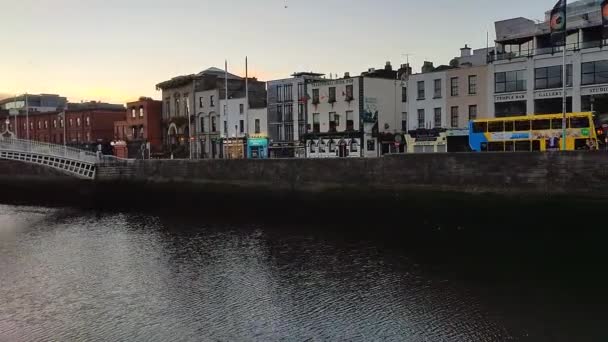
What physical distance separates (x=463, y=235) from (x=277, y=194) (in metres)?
23.3

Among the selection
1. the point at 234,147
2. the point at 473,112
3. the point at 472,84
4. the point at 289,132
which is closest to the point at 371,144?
the point at 289,132

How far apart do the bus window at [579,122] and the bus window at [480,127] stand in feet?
24.4

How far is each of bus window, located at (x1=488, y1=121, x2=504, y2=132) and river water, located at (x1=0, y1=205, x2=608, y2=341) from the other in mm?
18554

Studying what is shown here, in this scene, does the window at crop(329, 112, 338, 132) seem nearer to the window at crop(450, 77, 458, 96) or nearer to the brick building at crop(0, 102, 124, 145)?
the window at crop(450, 77, 458, 96)

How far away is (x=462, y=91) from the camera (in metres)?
60.1

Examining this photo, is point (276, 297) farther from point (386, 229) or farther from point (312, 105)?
point (312, 105)

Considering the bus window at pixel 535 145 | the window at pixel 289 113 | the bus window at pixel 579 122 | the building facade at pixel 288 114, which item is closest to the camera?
the bus window at pixel 579 122

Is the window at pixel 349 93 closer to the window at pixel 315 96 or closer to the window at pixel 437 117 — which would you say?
the window at pixel 315 96

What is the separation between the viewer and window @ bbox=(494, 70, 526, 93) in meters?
55.8

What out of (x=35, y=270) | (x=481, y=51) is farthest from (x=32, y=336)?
(x=481, y=51)

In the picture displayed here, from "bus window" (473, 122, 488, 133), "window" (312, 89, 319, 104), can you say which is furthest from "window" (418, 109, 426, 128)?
"window" (312, 89, 319, 104)

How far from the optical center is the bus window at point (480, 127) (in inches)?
1979

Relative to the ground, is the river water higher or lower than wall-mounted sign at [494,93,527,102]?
lower

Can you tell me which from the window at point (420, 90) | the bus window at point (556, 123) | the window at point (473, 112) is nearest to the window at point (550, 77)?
the window at point (473, 112)
